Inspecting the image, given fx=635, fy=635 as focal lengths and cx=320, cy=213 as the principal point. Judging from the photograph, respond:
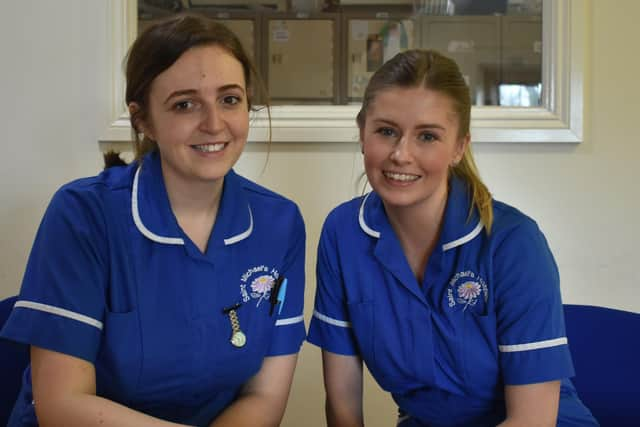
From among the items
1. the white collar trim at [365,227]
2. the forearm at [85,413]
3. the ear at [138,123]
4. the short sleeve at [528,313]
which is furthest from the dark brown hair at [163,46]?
the short sleeve at [528,313]

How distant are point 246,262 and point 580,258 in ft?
3.02

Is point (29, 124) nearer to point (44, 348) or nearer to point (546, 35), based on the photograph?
point (44, 348)

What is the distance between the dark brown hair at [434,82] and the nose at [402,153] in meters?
0.10

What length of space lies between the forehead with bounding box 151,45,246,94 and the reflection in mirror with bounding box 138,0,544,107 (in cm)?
66

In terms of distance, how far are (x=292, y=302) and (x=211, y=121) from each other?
38 cm

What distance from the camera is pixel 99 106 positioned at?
1604 mm

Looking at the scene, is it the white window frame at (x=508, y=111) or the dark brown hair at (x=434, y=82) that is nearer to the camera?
the dark brown hair at (x=434, y=82)

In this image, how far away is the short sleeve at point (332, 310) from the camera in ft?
3.99

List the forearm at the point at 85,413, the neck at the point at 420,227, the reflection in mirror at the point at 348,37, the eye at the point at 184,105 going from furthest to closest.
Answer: the reflection in mirror at the point at 348,37 < the neck at the point at 420,227 < the eye at the point at 184,105 < the forearm at the point at 85,413

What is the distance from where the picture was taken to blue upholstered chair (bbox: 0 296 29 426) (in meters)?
1.19

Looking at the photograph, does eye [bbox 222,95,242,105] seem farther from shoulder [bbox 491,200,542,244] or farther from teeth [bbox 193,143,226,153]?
shoulder [bbox 491,200,542,244]

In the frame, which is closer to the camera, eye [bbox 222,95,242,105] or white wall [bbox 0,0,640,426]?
eye [bbox 222,95,242,105]

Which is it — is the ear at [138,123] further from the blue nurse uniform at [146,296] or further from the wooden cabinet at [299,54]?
the wooden cabinet at [299,54]

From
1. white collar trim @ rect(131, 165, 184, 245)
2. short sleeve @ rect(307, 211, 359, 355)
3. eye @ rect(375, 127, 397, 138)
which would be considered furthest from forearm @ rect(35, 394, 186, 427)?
eye @ rect(375, 127, 397, 138)
